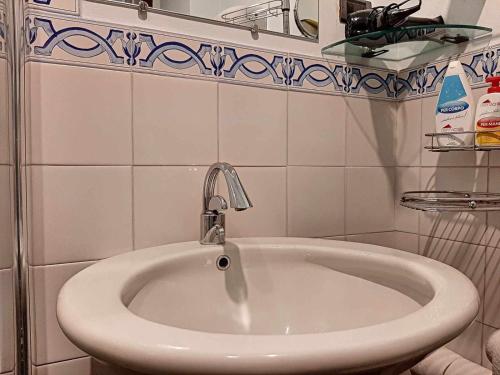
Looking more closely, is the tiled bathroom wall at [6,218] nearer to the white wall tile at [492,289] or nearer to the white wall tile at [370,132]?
the white wall tile at [370,132]

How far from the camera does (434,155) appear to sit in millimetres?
1099

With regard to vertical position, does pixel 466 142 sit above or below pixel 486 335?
above

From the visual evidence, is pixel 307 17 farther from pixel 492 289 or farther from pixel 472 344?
pixel 472 344

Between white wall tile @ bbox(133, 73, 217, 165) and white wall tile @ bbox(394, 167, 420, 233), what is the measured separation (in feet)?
1.87

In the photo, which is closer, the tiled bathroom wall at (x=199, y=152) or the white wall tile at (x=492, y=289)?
the tiled bathroom wall at (x=199, y=152)

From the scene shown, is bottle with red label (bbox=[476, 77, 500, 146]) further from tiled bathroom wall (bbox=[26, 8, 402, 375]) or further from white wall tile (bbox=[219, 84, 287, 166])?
white wall tile (bbox=[219, 84, 287, 166])

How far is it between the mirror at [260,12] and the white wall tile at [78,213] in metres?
0.38

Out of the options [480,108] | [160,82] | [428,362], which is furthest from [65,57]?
[428,362]

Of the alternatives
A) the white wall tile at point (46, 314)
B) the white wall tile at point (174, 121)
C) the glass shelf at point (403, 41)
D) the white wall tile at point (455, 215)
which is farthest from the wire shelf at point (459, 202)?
the white wall tile at point (46, 314)

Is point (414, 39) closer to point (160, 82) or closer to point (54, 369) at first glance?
point (160, 82)

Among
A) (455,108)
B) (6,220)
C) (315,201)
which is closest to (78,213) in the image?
(6,220)

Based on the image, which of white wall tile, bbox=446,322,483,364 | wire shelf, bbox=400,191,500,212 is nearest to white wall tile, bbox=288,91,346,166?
wire shelf, bbox=400,191,500,212

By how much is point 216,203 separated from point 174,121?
0.67ft

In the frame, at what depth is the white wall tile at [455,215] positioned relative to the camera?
99 cm
